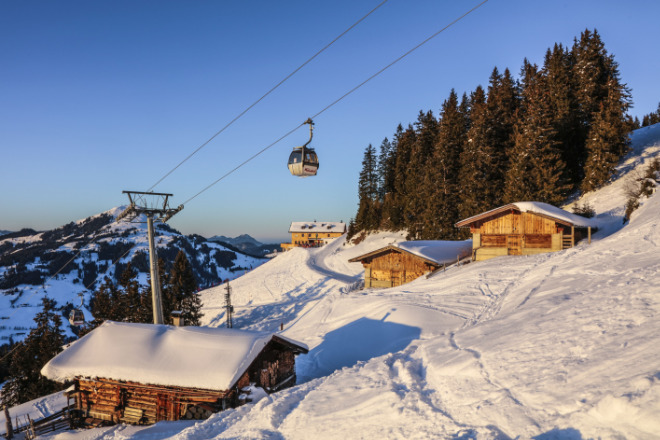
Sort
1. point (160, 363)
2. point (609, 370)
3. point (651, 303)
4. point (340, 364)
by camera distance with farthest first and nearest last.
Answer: point (340, 364)
point (160, 363)
point (651, 303)
point (609, 370)

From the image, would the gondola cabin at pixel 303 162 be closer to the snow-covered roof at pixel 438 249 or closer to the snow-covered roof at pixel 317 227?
the snow-covered roof at pixel 438 249

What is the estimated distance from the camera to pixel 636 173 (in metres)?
35.4

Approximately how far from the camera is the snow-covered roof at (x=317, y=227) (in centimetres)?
12890

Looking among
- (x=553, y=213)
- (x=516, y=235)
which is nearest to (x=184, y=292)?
(x=516, y=235)

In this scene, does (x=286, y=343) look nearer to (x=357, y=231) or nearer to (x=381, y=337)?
(x=381, y=337)

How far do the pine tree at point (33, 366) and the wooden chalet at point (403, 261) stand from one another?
100 feet

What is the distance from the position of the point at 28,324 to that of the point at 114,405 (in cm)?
19032

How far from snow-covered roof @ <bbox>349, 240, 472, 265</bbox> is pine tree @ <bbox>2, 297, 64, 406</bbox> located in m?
30.7

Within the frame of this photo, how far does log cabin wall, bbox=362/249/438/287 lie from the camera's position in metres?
32.5

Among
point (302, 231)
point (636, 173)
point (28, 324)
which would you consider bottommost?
point (28, 324)

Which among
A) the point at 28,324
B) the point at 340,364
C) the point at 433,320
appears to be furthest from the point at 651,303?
the point at 28,324

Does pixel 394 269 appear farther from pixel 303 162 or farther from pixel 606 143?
pixel 606 143

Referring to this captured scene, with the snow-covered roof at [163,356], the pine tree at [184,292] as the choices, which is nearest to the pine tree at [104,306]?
the pine tree at [184,292]

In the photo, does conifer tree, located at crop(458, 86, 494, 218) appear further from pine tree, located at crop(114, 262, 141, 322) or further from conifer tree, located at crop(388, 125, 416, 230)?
pine tree, located at crop(114, 262, 141, 322)
